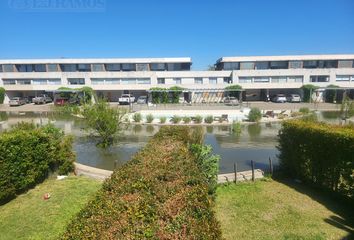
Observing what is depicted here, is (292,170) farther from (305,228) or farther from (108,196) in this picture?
(108,196)

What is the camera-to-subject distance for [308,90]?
1805 inches

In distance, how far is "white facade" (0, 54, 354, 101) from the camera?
4762cm

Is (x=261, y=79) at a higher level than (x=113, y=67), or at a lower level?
lower

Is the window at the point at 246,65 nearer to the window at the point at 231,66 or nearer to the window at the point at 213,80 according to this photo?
the window at the point at 231,66

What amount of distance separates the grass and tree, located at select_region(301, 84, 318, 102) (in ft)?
147

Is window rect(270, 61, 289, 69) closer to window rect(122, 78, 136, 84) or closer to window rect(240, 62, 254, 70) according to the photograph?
window rect(240, 62, 254, 70)

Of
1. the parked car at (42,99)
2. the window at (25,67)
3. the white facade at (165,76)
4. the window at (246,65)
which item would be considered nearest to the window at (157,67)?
the white facade at (165,76)

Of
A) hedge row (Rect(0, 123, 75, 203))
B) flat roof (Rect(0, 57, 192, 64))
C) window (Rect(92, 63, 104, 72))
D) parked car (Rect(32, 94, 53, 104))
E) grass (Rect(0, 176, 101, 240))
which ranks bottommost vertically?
grass (Rect(0, 176, 101, 240))

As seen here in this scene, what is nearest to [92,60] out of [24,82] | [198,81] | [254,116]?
[24,82]

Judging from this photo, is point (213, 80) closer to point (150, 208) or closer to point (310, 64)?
point (310, 64)

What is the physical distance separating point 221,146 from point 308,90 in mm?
35488

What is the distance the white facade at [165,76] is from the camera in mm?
47625

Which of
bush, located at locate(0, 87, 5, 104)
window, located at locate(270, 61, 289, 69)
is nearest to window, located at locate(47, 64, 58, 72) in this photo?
bush, located at locate(0, 87, 5, 104)

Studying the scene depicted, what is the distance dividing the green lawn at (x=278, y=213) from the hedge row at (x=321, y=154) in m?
0.58
